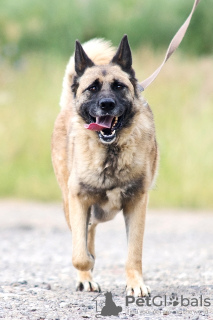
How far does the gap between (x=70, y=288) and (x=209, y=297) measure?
130 centimetres

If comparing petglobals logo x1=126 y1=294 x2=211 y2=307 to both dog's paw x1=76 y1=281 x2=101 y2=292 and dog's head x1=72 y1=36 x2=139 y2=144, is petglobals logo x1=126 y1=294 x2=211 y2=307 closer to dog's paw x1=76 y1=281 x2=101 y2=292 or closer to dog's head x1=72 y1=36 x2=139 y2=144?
dog's paw x1=76 y1=281 x2=101 y2=292

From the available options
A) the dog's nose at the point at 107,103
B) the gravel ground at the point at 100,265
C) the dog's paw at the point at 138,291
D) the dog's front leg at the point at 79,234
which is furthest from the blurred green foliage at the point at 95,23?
the dog's paw at the point at 138,291

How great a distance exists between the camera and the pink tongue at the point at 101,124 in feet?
18.1

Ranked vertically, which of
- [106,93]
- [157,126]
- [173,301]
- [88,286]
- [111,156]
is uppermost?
[157,126]

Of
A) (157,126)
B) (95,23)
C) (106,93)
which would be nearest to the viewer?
(106,93)

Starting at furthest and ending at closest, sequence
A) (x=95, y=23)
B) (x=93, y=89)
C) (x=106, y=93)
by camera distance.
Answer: (x=95, y=23), (x=93, y=89), (x=106, y=93)

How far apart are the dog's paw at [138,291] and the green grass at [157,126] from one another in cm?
721

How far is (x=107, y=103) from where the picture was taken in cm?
541

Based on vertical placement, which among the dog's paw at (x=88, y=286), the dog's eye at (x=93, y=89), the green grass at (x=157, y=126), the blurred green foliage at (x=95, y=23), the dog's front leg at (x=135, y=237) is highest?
the blurred green foliage at (x=95, y=23)

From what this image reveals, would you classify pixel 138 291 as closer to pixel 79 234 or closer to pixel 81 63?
pixel 79 234

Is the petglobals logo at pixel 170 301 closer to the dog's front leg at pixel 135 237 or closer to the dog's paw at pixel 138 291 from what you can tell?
the dog's paw at pixel 138 291

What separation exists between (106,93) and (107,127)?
10.0 inches

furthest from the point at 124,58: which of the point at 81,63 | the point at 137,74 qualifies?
the point at 137,74

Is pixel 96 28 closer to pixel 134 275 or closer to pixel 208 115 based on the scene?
pixel 208 115
